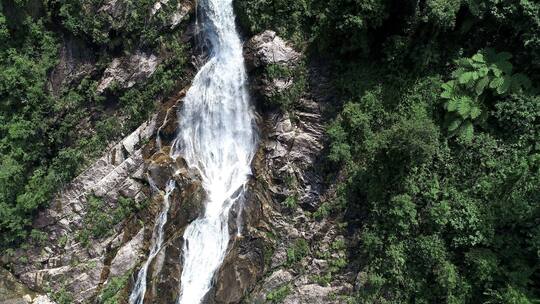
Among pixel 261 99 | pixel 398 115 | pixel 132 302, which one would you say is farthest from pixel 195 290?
pixel 398 115

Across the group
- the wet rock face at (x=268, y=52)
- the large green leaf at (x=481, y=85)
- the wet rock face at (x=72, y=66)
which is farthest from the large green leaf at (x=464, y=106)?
the wet rock face at (x=72, y=66)

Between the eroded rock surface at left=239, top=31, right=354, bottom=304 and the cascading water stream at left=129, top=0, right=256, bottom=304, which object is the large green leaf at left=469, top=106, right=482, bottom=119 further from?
the cascading water stream at left=129, top=0, right=256, bottom=304

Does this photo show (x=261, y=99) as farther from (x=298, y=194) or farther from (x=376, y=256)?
(x=376, y=256)

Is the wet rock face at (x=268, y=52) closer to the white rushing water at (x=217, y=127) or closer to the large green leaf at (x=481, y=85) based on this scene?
the white rushing water at (x=217, y=127)

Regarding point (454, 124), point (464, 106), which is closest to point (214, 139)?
point (454, 124)

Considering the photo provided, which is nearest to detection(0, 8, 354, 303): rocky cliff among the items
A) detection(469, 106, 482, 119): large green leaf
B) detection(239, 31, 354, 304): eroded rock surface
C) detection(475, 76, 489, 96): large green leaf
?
detection(239, 31, 354, 304): eroded rock surface

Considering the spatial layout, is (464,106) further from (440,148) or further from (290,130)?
(290,130)
